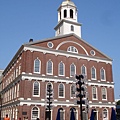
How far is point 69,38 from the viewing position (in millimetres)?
39250

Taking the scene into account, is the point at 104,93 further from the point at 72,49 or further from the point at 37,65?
the point at 37,65

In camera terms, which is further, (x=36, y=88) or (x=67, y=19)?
(x=67, y=19)

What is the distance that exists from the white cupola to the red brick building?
0.85 ft

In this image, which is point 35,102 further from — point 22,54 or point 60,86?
point 22,54

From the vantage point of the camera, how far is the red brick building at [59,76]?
108ft

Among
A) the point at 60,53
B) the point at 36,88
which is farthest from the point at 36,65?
the point at 60,53

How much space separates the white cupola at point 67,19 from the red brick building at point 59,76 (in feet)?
0.85

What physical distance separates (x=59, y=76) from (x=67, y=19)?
14857 millimetres

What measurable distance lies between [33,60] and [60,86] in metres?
6.52

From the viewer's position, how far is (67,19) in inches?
1761

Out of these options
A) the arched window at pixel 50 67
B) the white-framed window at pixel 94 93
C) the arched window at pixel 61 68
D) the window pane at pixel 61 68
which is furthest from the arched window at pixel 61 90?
the white-framed window at pixel 94 93

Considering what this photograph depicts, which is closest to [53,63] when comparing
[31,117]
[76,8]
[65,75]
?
[65,75]

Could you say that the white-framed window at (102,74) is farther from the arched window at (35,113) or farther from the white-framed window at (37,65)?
the arched window at (35,113)

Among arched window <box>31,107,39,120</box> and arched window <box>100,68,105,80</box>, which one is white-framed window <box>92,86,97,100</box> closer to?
arched window <box>100,68,105,80</box>
